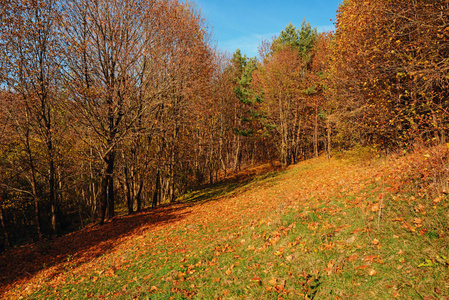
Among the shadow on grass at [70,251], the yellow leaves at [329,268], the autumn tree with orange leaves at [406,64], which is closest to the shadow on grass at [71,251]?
the shadow on grass at [70,251]

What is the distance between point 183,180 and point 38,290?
49.6 feet

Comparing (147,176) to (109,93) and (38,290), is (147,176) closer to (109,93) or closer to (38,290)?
(109,93)

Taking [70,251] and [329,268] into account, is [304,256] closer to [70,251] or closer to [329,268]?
[329,268]

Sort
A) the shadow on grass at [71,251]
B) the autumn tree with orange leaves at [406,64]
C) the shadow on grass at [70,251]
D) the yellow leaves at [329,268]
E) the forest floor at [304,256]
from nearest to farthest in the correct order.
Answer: the forest floor at [304,256], the yellow leaves at [329,268], the autumn tree with orange leaves at [406,64], the shadow on grass at [70,251], the shadow on grass at [71,251]

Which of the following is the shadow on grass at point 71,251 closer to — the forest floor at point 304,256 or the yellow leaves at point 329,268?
the forest floor at point 304,256

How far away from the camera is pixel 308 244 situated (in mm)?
5418

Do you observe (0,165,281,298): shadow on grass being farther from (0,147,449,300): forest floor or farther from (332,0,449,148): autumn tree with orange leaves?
(332,0,449,148): autumn tree with orange leaves

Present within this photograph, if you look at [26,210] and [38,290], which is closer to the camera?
[38,290]

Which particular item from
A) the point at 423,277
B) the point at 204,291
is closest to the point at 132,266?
the point at 204,291

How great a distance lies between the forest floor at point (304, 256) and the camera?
13.0 ft

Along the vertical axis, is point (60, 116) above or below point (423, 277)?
above

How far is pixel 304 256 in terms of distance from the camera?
5.06 m

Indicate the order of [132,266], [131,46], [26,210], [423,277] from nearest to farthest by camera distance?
1. [423,277]
2. [132,266]
3. [131,46]
4. [26,210]

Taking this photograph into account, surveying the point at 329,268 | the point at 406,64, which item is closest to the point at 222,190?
Result: the point at 406,64
